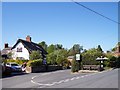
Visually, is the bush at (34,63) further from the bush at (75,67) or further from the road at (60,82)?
the road at (60,82)

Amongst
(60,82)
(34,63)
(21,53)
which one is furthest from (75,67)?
(21,53)

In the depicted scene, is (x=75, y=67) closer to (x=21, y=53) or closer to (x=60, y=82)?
(x=60, y=82)

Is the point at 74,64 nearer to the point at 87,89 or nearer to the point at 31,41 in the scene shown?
the point at 87,89

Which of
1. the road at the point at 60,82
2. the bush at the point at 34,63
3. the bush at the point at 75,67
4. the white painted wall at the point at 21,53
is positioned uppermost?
the white painted wall at the point at 21,53

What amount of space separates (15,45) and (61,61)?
1668cm

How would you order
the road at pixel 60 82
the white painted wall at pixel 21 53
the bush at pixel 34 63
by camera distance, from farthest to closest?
the white painted wall at pixel 21 53
the bush at pixel 34 63
the road at pixel 60 82

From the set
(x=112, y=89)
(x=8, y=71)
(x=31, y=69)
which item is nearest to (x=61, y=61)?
(x=31, y=69)

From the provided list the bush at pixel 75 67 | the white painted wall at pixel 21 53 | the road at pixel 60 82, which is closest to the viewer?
the road at pixel 60 82

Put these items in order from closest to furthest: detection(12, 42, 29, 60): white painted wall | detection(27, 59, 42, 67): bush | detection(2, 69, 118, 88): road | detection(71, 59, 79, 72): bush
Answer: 1. detection(2, 69, 118, 88): road
2. detection(71, 59, 79, 72): bush
3. detection(27, 59, 42, 67): bush
4. detection(12, 42, 29, 60): white painted wall

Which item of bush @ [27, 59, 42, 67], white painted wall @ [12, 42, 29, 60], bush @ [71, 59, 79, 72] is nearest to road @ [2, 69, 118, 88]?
bush @ [71, 59, 79, 72]

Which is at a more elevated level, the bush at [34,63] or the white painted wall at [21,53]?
the white painted wall at [21,53]

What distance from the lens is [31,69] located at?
38.8 metres

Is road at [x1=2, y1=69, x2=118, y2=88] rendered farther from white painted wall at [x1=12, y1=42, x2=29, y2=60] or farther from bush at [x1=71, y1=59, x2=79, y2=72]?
white painted wall at [x1=12, y1=42, x2=29, y2=60]

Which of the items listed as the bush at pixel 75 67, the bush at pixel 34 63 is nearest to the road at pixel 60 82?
the bush at pixel 75 67
